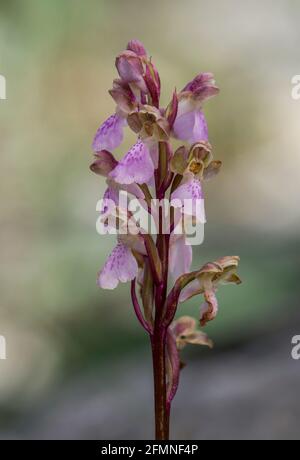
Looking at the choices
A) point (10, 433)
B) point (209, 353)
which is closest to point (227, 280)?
point (10, 433)

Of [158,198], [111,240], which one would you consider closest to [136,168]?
[158,198]

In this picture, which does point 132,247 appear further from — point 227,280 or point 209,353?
point 209,353

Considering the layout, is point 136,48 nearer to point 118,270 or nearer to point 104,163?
point 104,163

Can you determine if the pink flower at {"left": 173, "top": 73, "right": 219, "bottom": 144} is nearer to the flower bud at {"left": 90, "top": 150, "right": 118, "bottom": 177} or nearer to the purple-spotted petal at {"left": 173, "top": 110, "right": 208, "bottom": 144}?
the purple-spotted petal at {"left": 173, "top": 110, "right": 208, "bottom": 144}

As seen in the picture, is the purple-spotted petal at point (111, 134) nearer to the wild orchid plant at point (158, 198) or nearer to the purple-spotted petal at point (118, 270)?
the wild orchid plant at point (158, 198)
